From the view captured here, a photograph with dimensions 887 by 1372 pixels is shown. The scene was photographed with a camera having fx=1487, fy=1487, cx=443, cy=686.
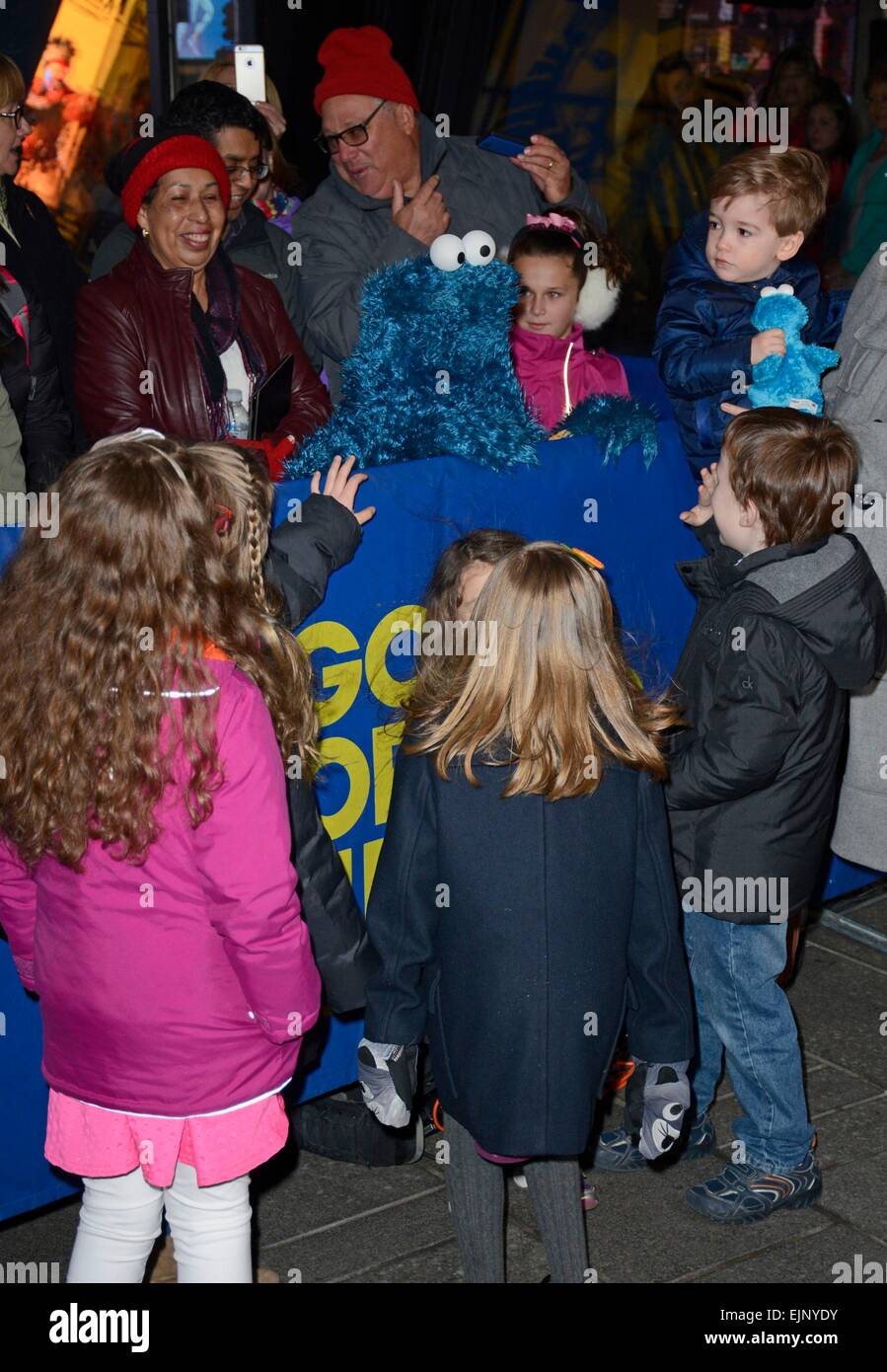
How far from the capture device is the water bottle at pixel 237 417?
4074 mm

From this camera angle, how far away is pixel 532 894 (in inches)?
108

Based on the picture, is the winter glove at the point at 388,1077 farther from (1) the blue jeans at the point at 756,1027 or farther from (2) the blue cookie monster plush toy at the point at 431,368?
(2) the blue cookie monster plush toy at the point at 431,368

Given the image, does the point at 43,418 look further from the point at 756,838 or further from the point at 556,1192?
the point at 556,1192

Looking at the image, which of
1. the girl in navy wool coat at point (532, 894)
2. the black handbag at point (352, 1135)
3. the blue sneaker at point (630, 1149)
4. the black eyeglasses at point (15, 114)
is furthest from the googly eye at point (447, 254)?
the blue sneaker at point (630, 1149)

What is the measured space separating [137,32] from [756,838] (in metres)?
7.10

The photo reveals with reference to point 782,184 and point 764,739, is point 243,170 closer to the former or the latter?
point 782,184

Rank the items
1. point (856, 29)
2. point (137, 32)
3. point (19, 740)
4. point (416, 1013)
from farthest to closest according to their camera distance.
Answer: point (856, 29), point (137, 32), point (416, 1013), point (19, 740)

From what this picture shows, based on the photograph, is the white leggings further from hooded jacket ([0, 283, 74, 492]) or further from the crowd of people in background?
the crowd of people in background

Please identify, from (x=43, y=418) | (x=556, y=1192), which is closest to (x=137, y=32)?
(x=43, y=418)

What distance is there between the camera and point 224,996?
2.60m

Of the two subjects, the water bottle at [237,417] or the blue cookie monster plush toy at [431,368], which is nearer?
the blue cookie monster plush toy at [431,368]

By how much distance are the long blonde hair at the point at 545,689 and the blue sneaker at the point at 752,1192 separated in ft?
4.50

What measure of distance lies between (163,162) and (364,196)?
850 millimetres
